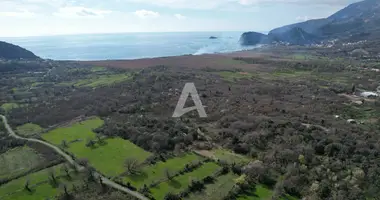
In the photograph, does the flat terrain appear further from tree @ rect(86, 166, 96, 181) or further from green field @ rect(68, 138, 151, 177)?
tree @ rect(86, 166, 96, 181)

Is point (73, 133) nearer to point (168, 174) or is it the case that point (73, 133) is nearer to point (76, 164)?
point (76, 164)

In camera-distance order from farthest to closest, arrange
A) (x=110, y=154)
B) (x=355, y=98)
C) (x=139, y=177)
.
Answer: (x=355, y=98), (x=110, y=154), (x=139, y=177)

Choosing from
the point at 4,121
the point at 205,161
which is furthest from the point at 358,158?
the point at 4,121

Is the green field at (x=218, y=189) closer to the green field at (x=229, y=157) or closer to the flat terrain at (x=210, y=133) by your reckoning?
the flat terrain at (x=210, y=133)

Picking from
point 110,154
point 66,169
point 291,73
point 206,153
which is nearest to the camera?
point 66,169

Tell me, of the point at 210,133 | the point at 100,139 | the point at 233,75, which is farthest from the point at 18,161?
the point at 233,75

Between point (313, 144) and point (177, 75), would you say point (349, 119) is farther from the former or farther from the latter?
point (177, 75)
